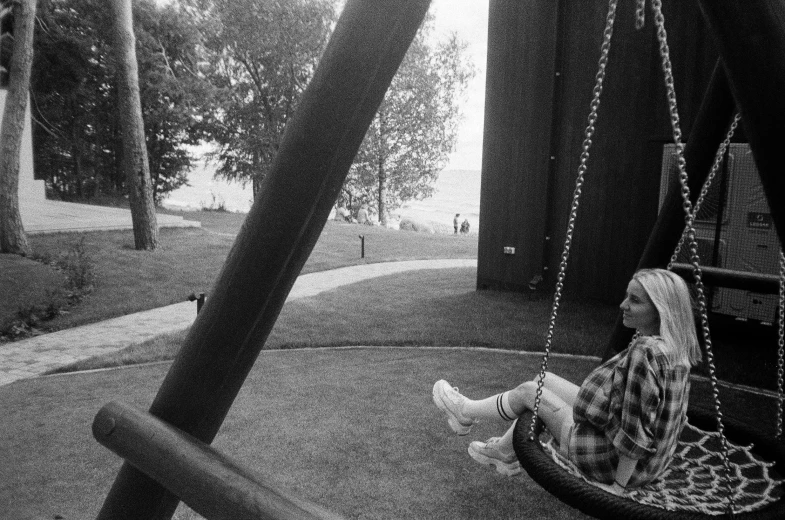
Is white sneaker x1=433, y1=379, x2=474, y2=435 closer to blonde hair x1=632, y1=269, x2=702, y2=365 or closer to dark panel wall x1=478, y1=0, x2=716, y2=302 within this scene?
blonde hair x1=632, y1=269, x2=702, y2=365

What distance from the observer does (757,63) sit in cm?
156

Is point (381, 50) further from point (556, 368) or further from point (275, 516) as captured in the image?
point (556, 368)

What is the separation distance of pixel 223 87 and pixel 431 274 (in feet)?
56.9

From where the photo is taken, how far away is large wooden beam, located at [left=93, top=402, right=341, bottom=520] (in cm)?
146

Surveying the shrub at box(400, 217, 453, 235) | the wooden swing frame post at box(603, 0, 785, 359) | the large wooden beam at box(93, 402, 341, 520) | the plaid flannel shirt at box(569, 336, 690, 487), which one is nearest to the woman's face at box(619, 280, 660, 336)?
the plaid flannel shirt at box(569, 336, 690, 487)

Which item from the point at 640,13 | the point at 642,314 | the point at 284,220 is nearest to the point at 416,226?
the point at 642,314

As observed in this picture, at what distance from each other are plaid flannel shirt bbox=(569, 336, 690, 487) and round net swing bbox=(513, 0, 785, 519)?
4.4 inches

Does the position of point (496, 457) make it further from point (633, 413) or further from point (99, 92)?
point (99, 92)

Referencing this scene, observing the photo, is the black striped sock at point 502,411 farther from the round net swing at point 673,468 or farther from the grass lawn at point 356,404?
the grass lawn at point 356,404

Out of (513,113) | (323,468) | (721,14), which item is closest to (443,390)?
(323,468)

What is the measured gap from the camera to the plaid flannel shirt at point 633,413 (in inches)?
94.3

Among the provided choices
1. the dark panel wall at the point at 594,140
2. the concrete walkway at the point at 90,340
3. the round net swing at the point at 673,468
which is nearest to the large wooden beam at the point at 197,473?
the round net swing at the point at 673,468

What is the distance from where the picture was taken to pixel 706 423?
132 inches

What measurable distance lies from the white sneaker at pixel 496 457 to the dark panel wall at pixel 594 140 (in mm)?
5866
